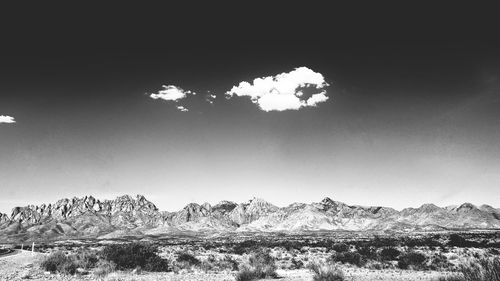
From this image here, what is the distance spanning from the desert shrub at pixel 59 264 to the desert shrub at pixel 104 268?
1386 mm

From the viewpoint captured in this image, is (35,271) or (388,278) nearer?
(388,278)

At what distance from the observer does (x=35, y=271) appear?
818 inches

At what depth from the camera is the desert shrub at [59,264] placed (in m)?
20.4

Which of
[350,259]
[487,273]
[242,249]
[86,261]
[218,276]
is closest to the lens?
[487,273]

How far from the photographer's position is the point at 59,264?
69.6ft

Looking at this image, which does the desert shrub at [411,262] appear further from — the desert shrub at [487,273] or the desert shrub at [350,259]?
the desert shrub at [487,273]

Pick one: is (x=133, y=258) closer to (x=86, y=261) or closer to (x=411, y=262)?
(x=86, y=261)

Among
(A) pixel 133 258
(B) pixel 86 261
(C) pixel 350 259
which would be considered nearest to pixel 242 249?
(C) pixel 350 259

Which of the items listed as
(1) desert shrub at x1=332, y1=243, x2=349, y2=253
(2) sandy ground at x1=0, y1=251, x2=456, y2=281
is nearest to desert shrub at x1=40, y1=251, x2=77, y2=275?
(2) sandy ground at x1=0, y1=251, x2=456, y2=281

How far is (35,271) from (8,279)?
2770 millimetres

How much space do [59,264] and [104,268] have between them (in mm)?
3023

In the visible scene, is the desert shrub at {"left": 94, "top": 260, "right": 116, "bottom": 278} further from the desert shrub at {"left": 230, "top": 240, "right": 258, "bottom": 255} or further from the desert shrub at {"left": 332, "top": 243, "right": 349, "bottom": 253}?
the desert shrub at {"left": 332, "top": 243, "right": 349, "bottom": 253}

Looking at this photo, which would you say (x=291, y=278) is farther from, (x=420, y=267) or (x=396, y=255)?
(x=396, y=255)

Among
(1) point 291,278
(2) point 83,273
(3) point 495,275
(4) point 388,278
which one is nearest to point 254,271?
(1) point 291,278
